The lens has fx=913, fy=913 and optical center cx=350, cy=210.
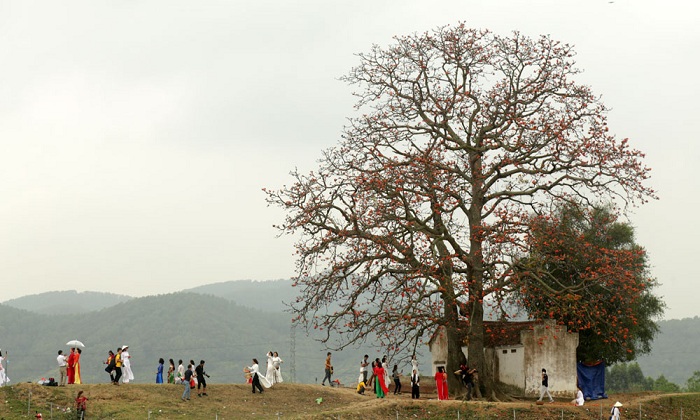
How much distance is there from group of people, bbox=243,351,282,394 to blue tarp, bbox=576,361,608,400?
1480cm

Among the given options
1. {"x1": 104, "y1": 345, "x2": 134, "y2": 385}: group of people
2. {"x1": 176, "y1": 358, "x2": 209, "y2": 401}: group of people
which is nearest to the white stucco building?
{"x1": 176, "y1": 358, "x2": 209, "y2": 401}: group of people

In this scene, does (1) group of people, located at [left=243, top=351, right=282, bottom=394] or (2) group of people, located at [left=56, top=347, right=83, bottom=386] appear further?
(1) group of people, located at [left=243, top=351, right=282, bottom=394]

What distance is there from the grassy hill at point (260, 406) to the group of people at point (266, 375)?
0.55 metres

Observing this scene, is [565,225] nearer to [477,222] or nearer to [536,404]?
[477,222]

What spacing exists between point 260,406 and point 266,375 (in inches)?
147

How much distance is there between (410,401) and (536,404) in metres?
→ 5.37

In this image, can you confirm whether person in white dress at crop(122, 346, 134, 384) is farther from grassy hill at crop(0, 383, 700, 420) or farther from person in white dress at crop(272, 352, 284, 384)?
person in white dress at crop(272, 352, 284, 384)

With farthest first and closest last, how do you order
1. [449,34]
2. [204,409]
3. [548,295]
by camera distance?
1. [449,34]
2. [548,295]
3. [204,409]

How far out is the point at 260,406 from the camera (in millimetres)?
38125

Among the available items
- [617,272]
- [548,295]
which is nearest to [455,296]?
[548,295]

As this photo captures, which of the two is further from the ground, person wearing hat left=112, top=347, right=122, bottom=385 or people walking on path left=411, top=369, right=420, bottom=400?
person wearing hat left=112, top=347, right=122, bottom=385

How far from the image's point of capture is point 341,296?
4022 cm

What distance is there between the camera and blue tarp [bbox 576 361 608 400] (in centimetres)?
4475

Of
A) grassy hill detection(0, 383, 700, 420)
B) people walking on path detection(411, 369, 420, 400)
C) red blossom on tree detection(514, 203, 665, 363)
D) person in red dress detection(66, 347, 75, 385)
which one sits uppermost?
red blossom on tree detection(514, 203, 665, 363)
